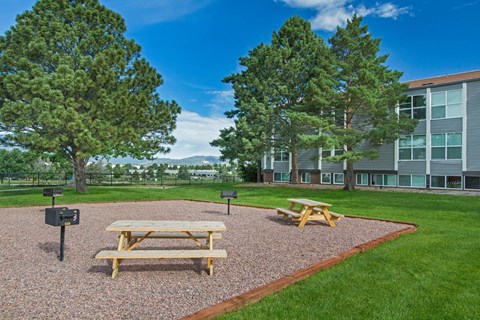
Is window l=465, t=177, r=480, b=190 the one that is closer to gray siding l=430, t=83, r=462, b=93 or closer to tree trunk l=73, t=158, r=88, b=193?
gray siding l=430, t=83, r=462, b=93

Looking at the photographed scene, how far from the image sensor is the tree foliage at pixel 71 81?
51.5 feet

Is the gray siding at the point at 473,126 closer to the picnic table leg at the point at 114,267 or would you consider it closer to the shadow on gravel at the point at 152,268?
the shadow on gravel at the point at 152,268

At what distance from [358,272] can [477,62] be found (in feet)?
97.3

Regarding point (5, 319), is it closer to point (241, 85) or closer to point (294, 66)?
point (294, 66)

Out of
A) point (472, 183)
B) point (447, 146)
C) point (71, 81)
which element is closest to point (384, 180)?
point (447, 146)

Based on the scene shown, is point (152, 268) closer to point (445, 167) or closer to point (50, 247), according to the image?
point (50, 247)

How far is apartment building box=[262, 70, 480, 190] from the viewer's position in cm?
2367

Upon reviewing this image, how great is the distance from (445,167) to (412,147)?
2.87 m

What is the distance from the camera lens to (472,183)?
23703 mm

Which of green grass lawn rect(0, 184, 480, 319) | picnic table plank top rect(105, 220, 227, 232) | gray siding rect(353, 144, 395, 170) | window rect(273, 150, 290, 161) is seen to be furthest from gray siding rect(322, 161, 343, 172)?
picnic table plank top rect(105, 220, 227, 232)

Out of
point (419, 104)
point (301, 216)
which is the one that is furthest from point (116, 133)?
point (419, 104)

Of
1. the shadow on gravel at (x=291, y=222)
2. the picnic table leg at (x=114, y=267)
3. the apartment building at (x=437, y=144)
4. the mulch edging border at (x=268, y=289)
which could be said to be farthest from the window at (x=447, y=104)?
the picnic table leg at (x=114, y=267)

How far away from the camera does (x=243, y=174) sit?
135 ft

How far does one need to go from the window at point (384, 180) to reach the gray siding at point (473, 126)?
5529mm
